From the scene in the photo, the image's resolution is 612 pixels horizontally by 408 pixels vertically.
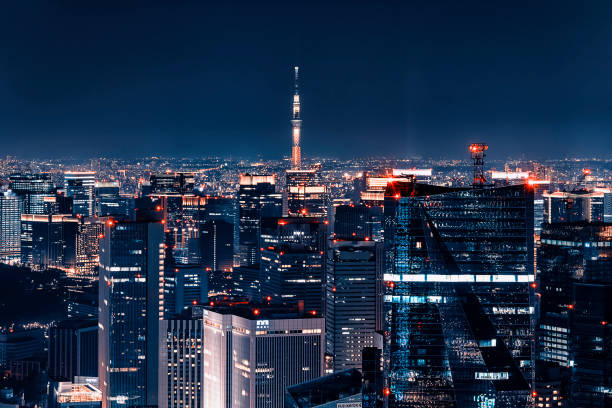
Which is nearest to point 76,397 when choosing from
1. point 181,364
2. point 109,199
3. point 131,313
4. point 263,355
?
point 181,364

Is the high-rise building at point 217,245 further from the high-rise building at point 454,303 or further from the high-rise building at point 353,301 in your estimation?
the high-rise building at point 454,303

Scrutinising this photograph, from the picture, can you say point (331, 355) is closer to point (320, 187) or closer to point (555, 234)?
point (555, 234)

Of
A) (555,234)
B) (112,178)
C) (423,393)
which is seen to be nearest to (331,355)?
(555,234)

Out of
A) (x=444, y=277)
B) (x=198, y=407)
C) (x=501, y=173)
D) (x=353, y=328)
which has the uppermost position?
(x=501, y=173)

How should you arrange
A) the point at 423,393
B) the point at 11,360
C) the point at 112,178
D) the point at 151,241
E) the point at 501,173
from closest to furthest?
1. the point at 423,393
2. the point at 501,173
3. the point at 151,241
4. the point at 11,360
5. the point at 112,178

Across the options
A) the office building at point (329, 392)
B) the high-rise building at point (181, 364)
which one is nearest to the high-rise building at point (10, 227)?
the high-rise building at point (181, 364)
